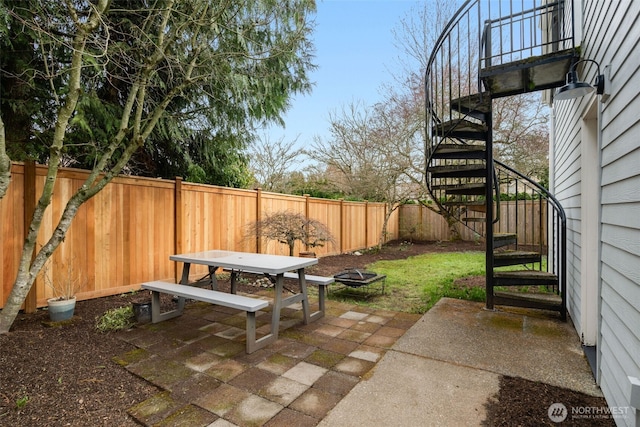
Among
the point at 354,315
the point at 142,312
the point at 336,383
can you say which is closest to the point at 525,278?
the point at 354,315

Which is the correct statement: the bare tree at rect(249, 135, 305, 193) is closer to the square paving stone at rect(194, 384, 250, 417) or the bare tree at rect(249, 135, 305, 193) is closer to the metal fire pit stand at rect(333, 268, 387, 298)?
the metal fire pit stand at rect(333, 268, 387, 298)

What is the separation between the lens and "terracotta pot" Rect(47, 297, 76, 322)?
10.6ft

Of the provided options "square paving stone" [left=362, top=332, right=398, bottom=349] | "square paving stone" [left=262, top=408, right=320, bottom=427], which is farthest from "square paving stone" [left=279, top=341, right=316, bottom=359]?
"square paving stone" [left=262, top=408, right=320, bottom=427]

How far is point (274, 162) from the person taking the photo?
11961 millimetres

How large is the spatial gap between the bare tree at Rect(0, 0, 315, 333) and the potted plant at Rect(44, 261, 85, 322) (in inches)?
13.5

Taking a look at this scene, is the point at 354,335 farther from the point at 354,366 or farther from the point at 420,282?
the point at 420,282

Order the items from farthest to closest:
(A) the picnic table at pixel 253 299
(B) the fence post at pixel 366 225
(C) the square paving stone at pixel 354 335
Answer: (B) the fence post at pixel 366 225 → (C) the square paving stone at pixel 354 335 → (A) the picnic table at pixel 253 299

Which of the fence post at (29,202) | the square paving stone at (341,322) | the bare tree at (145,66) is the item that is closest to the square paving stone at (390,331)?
the square paving stone at (341,322)

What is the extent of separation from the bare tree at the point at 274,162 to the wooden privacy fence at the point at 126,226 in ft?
18.2

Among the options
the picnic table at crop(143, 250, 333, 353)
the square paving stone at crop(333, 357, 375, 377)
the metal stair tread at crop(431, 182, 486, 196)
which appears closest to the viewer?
the square paving stone at crop(333, 357, 375, 377)

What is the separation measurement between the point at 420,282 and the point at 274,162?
7.88 m

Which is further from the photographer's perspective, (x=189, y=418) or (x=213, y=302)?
(x=213, y=302)

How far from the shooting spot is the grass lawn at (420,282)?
4464 millimetres

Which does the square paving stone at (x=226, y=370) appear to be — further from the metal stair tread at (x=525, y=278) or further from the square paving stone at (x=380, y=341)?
the metal stair tread at (x=525, y=278)
